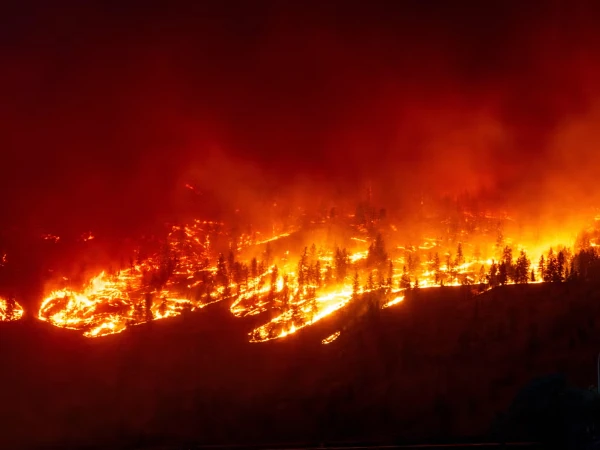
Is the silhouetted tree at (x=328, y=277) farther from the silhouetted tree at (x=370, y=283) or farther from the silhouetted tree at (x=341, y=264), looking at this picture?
the silhouetted tree at (x=370, y=283)

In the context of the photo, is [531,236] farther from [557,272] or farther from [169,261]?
[169,261]

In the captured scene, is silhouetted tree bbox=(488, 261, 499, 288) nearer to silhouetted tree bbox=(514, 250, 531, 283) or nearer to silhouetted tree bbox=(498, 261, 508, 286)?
silhouetted tree bbox=(498, 261, 508, 286)

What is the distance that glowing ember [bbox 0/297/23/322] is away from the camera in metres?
67.6

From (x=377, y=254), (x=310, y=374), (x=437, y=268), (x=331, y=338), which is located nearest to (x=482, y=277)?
(x=437, y=268)

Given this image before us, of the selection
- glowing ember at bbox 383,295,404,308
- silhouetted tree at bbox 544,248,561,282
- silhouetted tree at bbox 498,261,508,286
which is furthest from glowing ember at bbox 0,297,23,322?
silhouetted tree at bbox 544,248,561,282

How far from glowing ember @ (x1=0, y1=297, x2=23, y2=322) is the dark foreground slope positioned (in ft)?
14.8

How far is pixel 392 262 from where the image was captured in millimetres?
72062

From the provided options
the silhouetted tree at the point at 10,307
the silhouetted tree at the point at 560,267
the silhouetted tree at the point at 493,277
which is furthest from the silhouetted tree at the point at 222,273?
the silhouetted tree at the point at 560,267

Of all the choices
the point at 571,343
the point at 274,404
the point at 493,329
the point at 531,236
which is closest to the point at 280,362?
the point at 274,404

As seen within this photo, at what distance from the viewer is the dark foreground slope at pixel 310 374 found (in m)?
47.0

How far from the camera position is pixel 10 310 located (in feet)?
226

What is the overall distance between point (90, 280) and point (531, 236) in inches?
2024

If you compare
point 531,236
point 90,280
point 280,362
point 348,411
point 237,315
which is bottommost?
point 348,411

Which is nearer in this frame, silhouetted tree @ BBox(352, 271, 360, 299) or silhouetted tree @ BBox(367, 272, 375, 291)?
silhouetted tree @ BBox(352, 271, 360, 299)
